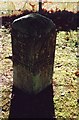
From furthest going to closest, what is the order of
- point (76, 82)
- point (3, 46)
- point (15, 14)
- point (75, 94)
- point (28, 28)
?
1. point (15, 14)
2. point (3, 46)
3. point (76, 82)
4. point (75, 94)
5. point (28, 28)

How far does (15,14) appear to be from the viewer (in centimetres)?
972

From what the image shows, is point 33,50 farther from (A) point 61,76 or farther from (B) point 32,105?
(A) point 61,76

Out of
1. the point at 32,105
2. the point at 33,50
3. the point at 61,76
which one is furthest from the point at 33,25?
the point at 61,76

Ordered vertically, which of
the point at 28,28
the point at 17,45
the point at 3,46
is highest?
the point at 28,28

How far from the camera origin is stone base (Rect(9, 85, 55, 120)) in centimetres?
514

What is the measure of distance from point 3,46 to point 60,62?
1847 millimetres

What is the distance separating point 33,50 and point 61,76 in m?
1.55

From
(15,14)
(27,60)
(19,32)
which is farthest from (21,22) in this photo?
(15,14)

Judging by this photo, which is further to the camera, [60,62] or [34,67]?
[60,62]

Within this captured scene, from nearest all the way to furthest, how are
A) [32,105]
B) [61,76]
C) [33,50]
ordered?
[33,50] < [32,105] < [61,76]

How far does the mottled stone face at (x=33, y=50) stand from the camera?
4.99 meters

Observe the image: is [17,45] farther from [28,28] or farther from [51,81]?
[51,81]

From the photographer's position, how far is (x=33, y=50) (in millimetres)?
5035

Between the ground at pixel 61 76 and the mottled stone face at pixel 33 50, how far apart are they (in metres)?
0.48
